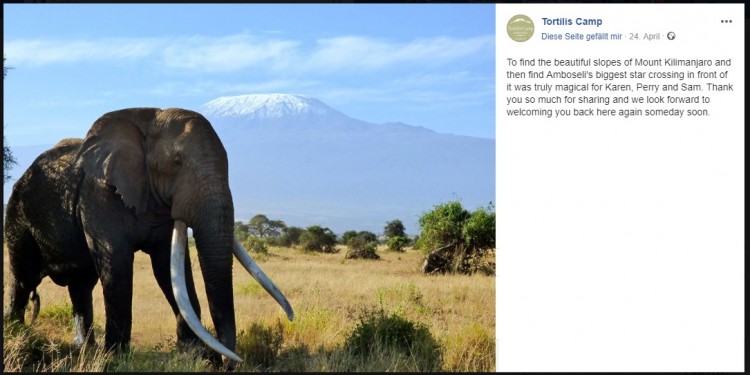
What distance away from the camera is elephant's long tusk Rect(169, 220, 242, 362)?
27.1 feet

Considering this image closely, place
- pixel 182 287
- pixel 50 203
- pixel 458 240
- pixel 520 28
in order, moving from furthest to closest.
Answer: pixel 458 240 → pixel 50 203 → pixel 182 287 → pixel 520 28

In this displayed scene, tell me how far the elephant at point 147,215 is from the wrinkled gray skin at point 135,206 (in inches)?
0.5

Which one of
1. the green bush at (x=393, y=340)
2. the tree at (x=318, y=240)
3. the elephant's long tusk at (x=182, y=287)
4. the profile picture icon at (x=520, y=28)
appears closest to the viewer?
the profile picture icon at (x=520, y=28)

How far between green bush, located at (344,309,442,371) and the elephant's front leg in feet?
9.15

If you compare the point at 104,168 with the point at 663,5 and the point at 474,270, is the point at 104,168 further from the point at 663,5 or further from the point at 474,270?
the point at 474,270

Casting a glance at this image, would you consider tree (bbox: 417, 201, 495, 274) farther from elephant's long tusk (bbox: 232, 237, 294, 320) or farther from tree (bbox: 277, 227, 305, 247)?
tree (bbox: 277, 227, 305, 247)

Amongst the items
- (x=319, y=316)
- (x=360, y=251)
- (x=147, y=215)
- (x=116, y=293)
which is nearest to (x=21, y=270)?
(x=116, y=293)

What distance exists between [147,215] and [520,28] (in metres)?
5.17

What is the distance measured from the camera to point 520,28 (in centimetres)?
792

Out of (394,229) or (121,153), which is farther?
(394,229)

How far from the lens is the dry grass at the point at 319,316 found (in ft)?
30.1

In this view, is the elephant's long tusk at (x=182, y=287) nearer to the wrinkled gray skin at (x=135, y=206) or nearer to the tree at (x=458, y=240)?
the wrinkled gray skin at (x=135, y=206)

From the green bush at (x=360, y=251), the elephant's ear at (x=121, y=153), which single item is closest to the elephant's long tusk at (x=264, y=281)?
the elephant's ear at (x=121, y=153)

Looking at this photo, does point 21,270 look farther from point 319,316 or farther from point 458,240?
point 458,240
